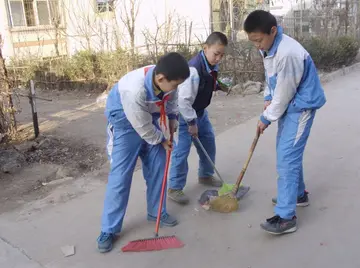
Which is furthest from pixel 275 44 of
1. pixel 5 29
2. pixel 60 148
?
pixel 5 29

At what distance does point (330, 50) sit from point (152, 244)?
25.7ft

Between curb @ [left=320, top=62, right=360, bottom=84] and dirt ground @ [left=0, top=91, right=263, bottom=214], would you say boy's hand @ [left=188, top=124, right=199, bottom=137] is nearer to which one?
dirt ground @ [left=0, top=91, right=263, bottom=214]

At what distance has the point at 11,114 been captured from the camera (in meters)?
5.17

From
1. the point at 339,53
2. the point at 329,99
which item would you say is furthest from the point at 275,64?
the point at 339,53

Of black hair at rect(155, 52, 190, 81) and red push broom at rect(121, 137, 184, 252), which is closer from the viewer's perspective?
black hair at rect(155, 52, 190, 81)

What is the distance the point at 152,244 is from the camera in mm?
2754

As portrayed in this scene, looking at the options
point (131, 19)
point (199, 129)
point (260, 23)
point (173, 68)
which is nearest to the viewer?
point (173, 68)

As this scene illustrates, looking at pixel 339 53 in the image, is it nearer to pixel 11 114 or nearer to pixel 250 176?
pixel 250 176

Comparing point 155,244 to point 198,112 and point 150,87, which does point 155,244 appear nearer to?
point 150,87

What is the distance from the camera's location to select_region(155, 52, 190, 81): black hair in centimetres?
239

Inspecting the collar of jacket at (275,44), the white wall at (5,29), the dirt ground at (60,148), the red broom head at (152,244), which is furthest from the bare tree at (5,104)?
the white wall at (5,29)

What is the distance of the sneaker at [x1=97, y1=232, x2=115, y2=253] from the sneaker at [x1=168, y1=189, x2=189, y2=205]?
79 cm

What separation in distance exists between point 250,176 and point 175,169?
87 centimetres

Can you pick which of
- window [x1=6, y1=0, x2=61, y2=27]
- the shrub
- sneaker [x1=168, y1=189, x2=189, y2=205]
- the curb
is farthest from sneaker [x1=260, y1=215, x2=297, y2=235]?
window [x1=6, y1=0, x2=61, y2=27]
